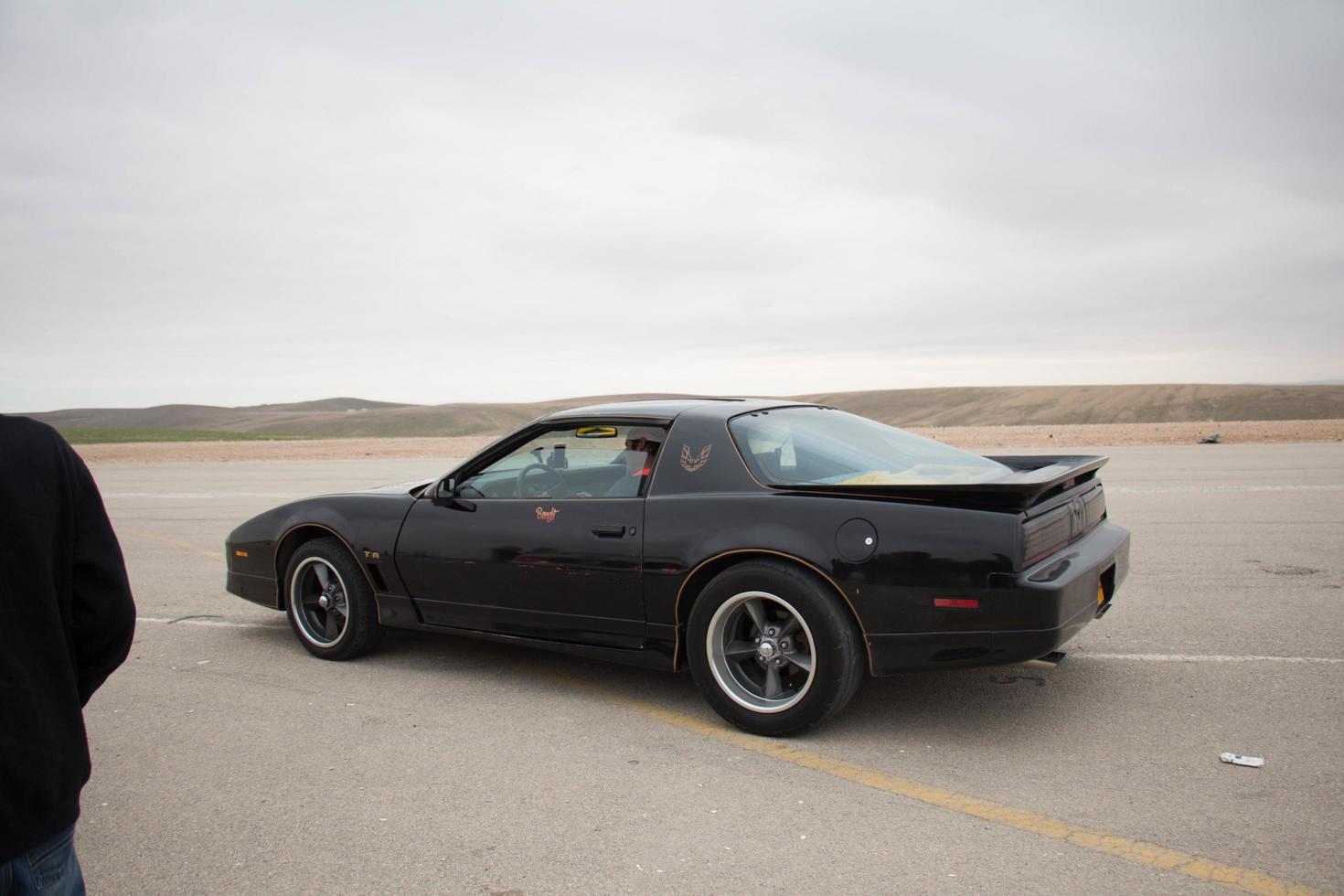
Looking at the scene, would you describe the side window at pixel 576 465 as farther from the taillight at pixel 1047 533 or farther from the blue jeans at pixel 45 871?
the blue jeans at pixel 45 871

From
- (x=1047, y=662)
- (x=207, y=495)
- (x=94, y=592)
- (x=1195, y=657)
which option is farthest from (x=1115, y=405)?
(x=94, y=592)

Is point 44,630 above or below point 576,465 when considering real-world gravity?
below

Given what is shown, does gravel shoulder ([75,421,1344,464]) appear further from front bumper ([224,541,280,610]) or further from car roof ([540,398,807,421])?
front bumper ([224,541,280,610])

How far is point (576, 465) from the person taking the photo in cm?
469

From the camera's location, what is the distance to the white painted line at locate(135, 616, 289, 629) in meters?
6.15

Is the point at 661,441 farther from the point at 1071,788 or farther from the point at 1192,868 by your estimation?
the point at 1192,868

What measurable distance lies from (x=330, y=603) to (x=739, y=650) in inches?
97.7

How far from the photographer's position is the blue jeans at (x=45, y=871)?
5.37 ft

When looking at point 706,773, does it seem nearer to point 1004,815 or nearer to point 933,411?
point 1004,815

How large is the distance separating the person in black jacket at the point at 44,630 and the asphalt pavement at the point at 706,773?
1318mm

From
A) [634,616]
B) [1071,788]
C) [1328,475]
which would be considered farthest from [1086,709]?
[1328,475]

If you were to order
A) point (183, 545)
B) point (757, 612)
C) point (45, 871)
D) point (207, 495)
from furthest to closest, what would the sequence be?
point (207, 495)
point (183, 545)
point (757, 612)
point (45, 871)

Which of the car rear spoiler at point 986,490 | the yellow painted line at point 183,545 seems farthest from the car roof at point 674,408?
the yellow painted line at point 183,545

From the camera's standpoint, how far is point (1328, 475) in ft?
42.2
